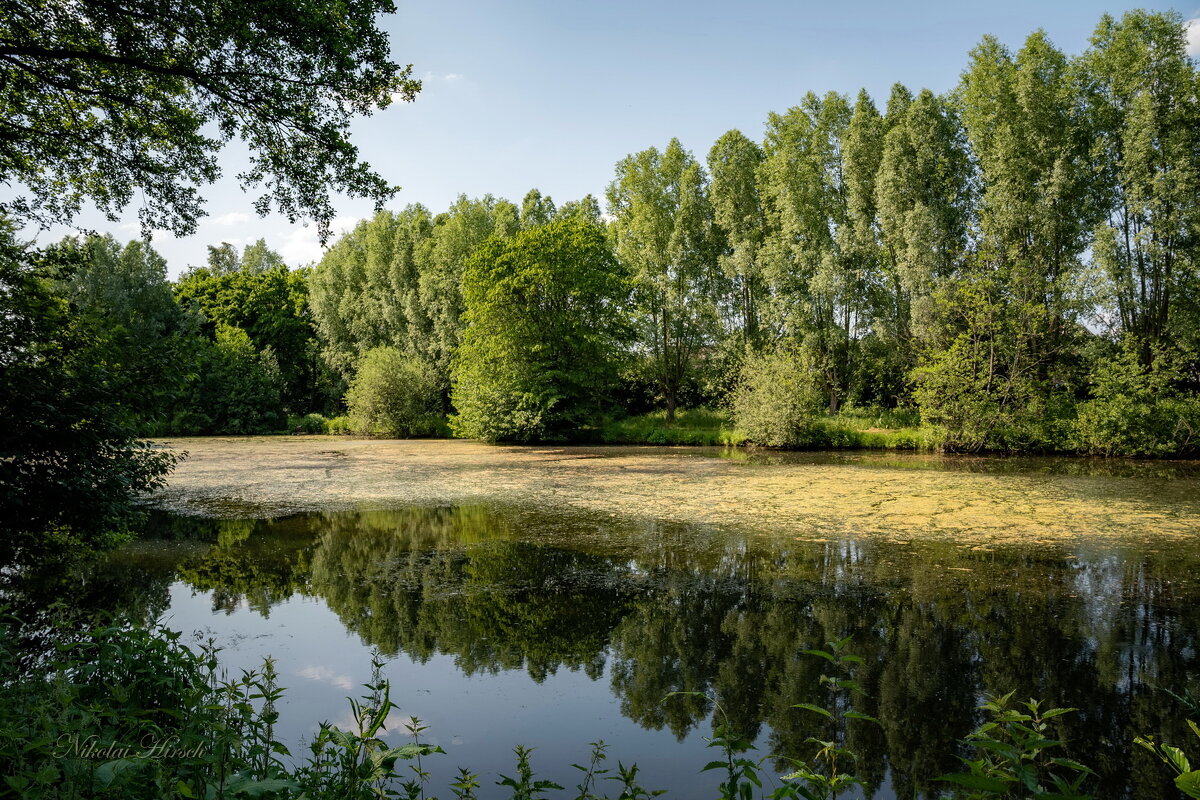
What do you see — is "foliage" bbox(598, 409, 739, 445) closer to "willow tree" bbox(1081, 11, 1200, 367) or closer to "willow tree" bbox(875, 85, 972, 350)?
"willow tree" bbox(875, 85, 972, 350)

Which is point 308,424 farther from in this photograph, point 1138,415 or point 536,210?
point 1138,415

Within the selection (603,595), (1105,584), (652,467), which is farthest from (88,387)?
(652,467)

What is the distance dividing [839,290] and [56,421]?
2522 cm

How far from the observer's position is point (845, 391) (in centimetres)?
2712

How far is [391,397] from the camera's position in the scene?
30.8 meters

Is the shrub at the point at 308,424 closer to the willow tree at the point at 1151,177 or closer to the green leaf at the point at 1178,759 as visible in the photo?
the willow tree at the point at 1151,177

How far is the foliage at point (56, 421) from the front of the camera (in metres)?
5.11

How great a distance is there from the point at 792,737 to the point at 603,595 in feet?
9.38

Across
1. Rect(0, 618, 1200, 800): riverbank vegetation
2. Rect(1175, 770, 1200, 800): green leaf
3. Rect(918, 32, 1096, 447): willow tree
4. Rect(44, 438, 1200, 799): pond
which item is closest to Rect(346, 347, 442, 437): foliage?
Rect(44, 438, 1200, 799): pond

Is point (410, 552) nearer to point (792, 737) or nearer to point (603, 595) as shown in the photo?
point (603, 595)

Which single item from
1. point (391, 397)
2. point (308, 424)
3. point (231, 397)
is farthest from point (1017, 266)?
point (231, 397)

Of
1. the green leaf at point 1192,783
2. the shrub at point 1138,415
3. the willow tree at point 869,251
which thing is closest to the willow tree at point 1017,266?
the shrub at point 1138,415

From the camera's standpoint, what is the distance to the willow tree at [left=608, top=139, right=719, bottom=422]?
29141mm

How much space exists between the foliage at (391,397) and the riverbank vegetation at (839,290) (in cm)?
11
